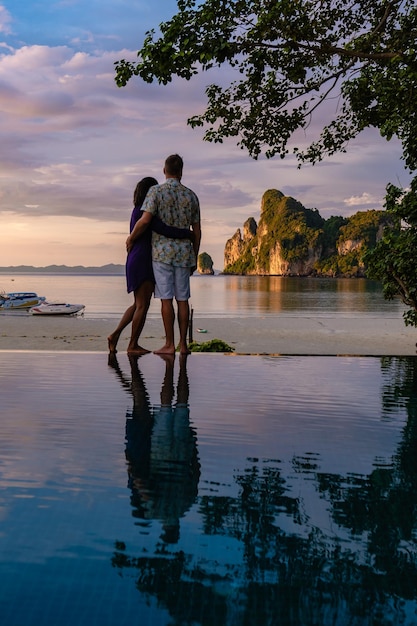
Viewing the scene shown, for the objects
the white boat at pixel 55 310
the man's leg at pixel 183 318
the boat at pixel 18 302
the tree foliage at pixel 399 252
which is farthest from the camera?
the boat at pixel 18 302

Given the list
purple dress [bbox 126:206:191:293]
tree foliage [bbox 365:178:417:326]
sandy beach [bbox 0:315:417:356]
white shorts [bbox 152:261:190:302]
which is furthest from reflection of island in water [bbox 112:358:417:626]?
sandy beach [bbox 0:315:417:356]

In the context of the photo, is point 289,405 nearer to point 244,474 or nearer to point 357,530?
point 244,474

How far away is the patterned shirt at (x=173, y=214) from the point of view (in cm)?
580

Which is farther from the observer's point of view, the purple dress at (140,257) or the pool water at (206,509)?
the purple dress at (140,257)

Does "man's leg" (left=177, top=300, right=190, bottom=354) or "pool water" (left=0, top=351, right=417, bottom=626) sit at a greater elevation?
"man's leg" (left=177, top=300, right=190, bottom=354)

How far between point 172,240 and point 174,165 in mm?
724

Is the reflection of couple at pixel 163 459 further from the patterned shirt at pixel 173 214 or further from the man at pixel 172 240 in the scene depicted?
the patterned shirt at pixel 173 214

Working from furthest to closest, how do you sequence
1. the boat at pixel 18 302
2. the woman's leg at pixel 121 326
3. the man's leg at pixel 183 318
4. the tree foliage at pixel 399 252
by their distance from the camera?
the boat at pixel 18 302, the tree foliage at pixel 399 252, the woman's leg at pixel 121 326, the man's leg at pixel 183 318

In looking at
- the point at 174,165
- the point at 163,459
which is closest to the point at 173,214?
the point at 174,165

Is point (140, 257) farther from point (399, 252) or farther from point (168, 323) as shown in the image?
point (399, 252)

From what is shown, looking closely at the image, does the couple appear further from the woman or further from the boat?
the boat

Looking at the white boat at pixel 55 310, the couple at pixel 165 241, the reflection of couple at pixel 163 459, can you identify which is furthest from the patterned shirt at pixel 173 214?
the white boat at pixel 55 310

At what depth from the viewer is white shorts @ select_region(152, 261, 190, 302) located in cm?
592

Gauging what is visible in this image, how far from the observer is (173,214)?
5.86 metres
